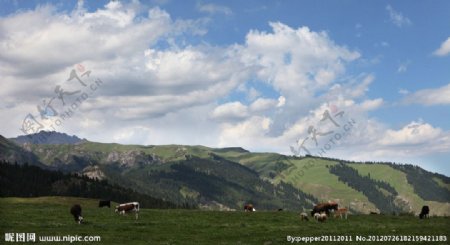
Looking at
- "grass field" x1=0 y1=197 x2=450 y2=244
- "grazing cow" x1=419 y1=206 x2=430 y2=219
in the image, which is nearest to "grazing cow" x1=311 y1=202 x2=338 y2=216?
"grass field" x1=0 y1=197 x2=450 y2=244

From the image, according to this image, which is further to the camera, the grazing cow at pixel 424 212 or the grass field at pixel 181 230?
the grazing cow at pixel 424 212

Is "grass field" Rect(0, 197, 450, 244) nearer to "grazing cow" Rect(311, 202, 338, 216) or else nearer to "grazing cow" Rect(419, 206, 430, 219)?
"grazing cow" Rect(311, 202, 338, 216)

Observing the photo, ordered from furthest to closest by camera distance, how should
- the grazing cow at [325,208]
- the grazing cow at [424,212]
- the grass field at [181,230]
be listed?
1. the grazing cow at [424,212]
2. the grazing cow at [325,208]
3. the grass field at [181,230]

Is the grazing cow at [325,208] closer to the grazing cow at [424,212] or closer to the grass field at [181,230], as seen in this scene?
the grass field at [181,230]

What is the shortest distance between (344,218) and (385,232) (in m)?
19.8

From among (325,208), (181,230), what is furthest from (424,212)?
(181,230)

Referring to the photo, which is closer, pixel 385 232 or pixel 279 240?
pixel 279 240

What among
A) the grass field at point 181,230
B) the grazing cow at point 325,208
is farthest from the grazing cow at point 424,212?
the grass field at point 181,230

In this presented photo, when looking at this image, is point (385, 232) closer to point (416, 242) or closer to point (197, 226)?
point (416, 242)

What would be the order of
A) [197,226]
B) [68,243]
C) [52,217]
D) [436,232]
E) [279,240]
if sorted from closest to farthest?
1. [68,243]
2. [279,240]
3. [436,232]
4. [197,226]
5. [52,217]

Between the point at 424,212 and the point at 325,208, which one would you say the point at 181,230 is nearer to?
the point at 325,208

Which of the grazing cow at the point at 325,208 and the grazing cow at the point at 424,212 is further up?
the grazing cow at the point at 325,208

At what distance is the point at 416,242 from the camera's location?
126 ft

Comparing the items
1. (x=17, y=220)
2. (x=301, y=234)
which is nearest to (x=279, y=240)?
(x=301, y=234)
